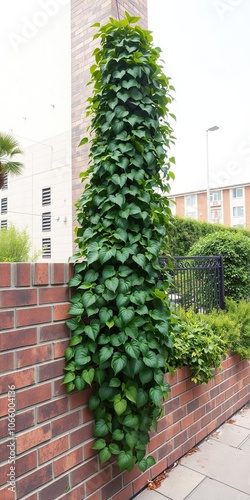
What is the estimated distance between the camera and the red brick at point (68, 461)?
1.18 metres

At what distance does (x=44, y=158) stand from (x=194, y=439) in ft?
40.8

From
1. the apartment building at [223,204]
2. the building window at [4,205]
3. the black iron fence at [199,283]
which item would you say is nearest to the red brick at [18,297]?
the black iron fence at [199,283]

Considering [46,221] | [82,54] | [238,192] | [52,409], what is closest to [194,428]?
[52,409]

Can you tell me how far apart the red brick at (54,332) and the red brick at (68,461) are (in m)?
0.48

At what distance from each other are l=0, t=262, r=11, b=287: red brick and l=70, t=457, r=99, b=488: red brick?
2.84ft

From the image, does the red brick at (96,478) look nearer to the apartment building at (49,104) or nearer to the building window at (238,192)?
the apartment building at (49,104)

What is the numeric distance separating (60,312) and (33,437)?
0.47m

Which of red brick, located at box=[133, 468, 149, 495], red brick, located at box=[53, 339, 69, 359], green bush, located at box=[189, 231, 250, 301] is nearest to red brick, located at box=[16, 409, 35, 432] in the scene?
red brick, located at box=[53, 339, 69, 359]

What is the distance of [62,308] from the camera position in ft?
4.21

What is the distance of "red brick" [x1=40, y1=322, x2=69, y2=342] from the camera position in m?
1.19

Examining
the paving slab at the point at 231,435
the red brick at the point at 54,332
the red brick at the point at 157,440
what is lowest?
the paving slab at the point at 231,435

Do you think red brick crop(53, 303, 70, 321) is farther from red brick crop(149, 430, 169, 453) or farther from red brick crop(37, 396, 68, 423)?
red brick crop(149, 430, 169, 453)

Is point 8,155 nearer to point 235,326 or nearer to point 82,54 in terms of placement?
point 82,54

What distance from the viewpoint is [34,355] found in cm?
114
